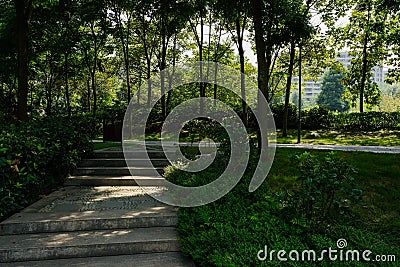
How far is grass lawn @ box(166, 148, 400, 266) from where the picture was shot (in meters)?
3.10

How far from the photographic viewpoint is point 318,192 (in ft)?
11.2

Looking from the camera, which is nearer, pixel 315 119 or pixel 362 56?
pixel 362 56

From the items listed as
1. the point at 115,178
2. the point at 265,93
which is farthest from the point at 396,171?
the point at 115,178

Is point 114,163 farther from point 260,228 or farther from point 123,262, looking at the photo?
point 260,228

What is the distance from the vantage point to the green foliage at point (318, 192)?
11.2 ft

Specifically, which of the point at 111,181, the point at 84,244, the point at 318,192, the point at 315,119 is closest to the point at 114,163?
the point at 111,181

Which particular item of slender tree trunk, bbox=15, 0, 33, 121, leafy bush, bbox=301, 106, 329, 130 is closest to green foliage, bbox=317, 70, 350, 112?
leafy bush, bbox=301, 106, 329, 130

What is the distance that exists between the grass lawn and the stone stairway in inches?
10.2

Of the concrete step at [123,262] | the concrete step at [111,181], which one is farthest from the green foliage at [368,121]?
the concrete step at [123,262]

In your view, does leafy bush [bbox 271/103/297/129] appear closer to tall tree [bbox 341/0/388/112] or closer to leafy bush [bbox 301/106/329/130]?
leafy bush [bbox 301/106/329/130]

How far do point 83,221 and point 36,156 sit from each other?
1341 mm

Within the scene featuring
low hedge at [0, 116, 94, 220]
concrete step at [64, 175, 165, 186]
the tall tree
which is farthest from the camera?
the tall tree

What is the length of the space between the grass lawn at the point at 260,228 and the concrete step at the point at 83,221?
0.34m

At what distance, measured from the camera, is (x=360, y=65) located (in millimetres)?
19750
